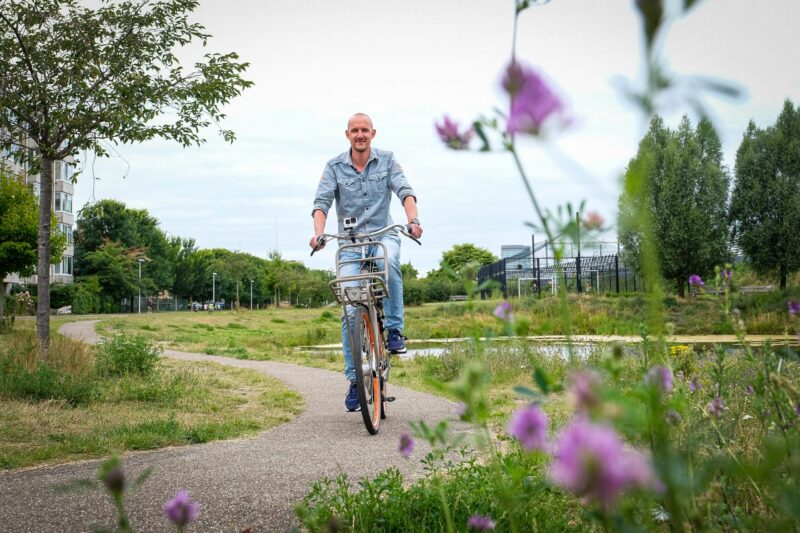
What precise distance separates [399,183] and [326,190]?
1.92 ft

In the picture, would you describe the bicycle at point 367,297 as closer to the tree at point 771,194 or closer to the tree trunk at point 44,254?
the tree trunk at point 44,254

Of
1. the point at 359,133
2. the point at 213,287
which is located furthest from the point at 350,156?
the point at 213,287

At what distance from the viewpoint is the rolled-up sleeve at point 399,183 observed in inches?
209

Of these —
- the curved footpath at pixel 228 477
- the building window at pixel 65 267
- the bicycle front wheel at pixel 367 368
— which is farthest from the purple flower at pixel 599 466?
the building window at pixel 65 267

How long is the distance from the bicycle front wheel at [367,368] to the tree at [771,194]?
2701 cm

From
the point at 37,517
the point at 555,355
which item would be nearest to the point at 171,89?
the point at 555,355

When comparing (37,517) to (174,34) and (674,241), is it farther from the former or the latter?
(674,241)

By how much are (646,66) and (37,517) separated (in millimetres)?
3069

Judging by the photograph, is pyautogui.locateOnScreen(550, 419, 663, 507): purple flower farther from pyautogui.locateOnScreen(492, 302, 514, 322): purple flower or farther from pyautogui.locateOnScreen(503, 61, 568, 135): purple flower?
pyautogui.locateOnScreen(492, 302, 514, 322): purple flower

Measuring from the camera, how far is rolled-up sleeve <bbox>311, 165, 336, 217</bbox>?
17.3 ft

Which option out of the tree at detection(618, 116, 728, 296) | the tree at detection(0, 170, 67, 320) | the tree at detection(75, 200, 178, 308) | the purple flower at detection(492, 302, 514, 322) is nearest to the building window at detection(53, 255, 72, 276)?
the tree at detection(75, 200, 178, 308)

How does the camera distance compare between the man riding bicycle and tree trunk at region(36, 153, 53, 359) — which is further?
tree trunk at region(36, 153, 53, 359)

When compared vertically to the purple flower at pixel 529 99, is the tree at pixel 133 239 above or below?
above

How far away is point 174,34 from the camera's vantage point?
341 inches
